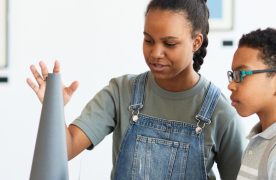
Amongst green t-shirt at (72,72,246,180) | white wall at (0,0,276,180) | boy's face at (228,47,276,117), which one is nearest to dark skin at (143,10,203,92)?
green t-shirt at (72,72,246,180)

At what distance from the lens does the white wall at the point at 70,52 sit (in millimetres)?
2246

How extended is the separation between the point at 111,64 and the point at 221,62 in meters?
0.76

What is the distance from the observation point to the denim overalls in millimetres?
1124

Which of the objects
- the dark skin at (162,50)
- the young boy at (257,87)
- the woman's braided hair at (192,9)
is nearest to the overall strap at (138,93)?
the dark skin at (162,50)

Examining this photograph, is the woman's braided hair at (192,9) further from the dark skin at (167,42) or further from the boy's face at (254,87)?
the boy's face at (254,87)

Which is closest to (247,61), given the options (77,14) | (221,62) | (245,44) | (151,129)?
(245,44)

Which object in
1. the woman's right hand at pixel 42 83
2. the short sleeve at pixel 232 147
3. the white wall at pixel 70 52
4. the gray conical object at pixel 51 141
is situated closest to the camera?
the gray conical object at pixel 51 141

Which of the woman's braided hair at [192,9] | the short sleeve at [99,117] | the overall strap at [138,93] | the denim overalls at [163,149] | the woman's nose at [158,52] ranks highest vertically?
the woman's braided hair at [192,9]

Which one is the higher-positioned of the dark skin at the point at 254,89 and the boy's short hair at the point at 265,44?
the boy's short hair at the point at 265,44

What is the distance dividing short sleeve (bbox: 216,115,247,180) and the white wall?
1.22 meters

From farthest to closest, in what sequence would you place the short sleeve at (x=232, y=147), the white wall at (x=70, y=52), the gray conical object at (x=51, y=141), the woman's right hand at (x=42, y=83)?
1. the white wall at (x=70, y=52)
2. the short sleeve at (x=232, y=147)
3. the woman's right hand at (x=42, y=83)
4. the gray conical object at (x=51, y=141)

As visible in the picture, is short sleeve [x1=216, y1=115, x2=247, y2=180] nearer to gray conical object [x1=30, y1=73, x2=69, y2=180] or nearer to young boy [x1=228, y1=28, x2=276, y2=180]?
young boy [x1=228, y1=28, x2=276, y2=180]

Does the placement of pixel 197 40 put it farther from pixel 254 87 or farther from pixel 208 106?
pixel 254 87

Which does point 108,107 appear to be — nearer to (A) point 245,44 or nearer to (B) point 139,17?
(A) point 245,44
